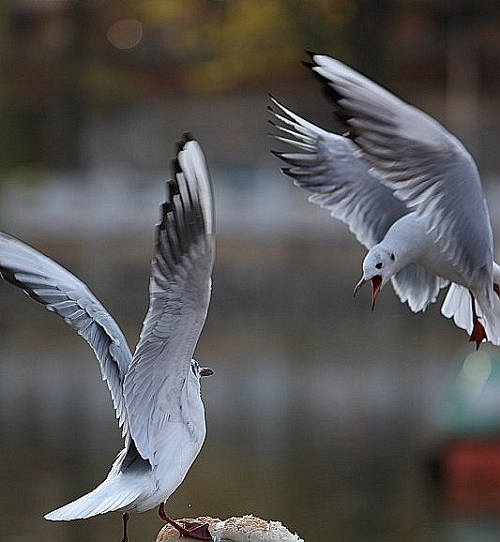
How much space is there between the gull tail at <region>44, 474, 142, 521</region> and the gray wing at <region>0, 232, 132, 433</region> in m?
0.30

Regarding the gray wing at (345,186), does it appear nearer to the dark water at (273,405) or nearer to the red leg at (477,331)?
the red leg at (477,331)

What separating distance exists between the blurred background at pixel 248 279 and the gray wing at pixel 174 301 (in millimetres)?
4909

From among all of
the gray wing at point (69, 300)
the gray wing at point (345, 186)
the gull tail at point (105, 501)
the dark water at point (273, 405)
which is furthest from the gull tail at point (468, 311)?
the dark water at point (273, 405)

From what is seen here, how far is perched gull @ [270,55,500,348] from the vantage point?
13.2 ft

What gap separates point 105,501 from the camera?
3.80 meters

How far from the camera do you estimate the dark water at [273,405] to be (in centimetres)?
1121

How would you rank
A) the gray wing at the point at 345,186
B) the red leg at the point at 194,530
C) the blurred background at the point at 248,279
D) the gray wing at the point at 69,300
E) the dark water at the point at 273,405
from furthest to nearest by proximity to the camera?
1. the blurred background at the point at 248,279
2. the dark water at the point at 273,405
3. the gray wing at the point at 345,186
4. the gray wing at the point at 69,300
5. the red leg at the point at 194,530

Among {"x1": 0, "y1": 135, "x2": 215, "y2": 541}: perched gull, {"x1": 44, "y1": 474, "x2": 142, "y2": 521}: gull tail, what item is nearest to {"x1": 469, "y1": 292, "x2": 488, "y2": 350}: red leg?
{"x1": 0, "y1": 135, "x2": 215, "y2": 541}: perched gull

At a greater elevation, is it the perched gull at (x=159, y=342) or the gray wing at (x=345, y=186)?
the gray wing at (x=345, y=186)

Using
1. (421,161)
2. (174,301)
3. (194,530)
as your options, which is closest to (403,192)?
(421,161)

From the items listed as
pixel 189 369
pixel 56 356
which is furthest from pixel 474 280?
pixel 56 356

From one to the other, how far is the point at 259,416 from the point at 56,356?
3792 mm

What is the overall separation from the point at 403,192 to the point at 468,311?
736mm

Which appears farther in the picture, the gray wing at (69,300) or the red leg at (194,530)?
the gray wing at (69,300)
